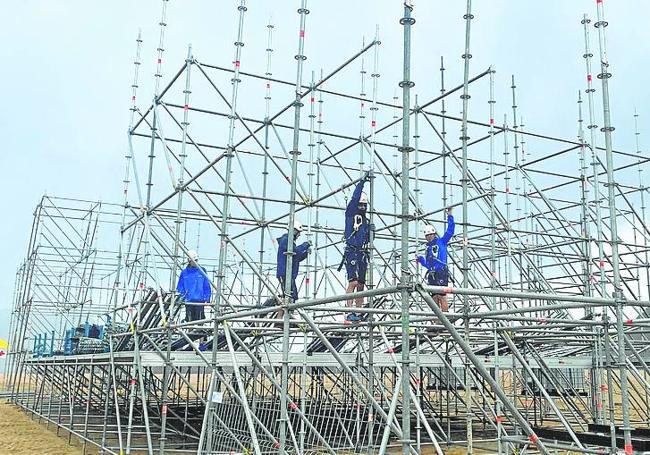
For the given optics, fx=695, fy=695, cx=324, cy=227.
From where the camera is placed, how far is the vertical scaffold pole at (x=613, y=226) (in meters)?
5.72

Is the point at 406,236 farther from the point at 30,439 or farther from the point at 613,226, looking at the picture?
the point at 30,439

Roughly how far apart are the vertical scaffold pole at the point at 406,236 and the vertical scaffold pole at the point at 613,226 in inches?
73.8

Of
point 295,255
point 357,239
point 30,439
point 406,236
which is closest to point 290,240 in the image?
point 357,239

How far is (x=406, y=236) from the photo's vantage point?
5.20 metres

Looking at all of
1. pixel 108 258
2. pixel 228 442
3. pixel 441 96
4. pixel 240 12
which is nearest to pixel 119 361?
pixel 228 442

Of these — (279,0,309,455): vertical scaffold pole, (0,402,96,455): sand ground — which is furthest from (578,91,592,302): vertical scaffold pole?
(0,402,96,455): sand ground

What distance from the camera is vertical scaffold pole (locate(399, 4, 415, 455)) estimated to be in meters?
5.07

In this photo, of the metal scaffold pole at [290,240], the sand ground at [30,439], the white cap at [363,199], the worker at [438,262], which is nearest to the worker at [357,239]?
the white cap at [363,199]

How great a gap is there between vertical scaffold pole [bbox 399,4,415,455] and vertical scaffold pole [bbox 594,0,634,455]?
187cm

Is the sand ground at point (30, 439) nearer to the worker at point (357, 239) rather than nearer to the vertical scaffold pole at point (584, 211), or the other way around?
the worker at point (357, 239)

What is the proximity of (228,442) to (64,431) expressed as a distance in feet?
22.6

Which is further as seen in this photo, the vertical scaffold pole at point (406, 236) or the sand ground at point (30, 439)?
the sand ground at point (30, 439)

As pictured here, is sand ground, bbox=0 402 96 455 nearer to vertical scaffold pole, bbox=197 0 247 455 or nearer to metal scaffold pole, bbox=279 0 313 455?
vertical scaffold pole, bbox=197 0 247 455

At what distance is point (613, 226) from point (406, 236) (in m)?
2.72
